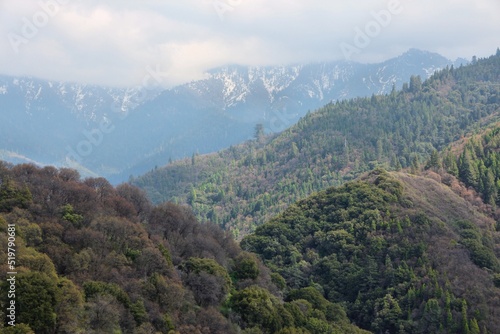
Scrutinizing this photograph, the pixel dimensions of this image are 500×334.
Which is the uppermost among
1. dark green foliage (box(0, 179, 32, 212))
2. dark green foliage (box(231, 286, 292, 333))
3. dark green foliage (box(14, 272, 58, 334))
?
dark green foliage (box(0, 179, 32, 212))

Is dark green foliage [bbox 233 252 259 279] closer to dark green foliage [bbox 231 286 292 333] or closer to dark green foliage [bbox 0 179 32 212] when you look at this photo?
dark green foliage [bbox 231 286 292 333]

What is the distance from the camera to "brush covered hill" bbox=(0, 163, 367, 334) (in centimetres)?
3872

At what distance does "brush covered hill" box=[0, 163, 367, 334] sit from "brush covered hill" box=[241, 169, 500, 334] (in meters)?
11.8

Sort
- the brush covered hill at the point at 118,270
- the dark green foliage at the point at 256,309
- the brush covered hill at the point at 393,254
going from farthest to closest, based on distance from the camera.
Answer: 1. the brush covered hill at the point at 393,254
2. the dark green foliage at the point at 256,309
3. the brush covered hill at the point at 118,270

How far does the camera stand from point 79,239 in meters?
48.2

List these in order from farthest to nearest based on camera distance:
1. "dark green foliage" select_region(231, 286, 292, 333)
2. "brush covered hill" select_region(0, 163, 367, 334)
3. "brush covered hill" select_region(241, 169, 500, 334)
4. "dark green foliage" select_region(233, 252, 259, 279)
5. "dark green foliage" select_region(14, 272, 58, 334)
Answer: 1. "brush covered hill" select_region(241, 169, 500, 334)
2. "dark green foliage" select_region(233, 252, 259, 279)
3. "dark green foliage" select_region(231, 286, 292, 333)
4. "brush covered hill" select_region(0, 163, 367, 334)
5. "dark green foliage" select_region(14, 272, 58, 334)

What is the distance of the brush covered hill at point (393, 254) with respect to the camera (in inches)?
2825

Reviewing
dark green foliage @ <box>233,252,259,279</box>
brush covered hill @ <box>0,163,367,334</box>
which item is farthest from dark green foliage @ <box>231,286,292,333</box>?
dark green foliage @ <box>233,252,259,279</box>

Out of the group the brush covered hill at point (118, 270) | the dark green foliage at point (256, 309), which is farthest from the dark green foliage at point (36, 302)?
the dark green foliage at point (256, 309)

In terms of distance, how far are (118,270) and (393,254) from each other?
46.4m

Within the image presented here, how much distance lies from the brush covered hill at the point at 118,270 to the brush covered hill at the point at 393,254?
38.7ft

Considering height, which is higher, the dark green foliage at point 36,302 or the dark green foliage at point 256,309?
the dark green foliage at point 36,302

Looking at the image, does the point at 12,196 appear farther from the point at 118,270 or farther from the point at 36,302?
the point at 36,302

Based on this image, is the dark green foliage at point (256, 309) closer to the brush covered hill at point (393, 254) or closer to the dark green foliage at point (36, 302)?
the brush covered hill at point (393, 254)
